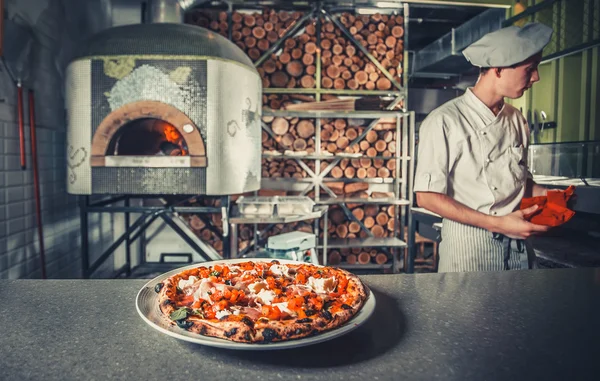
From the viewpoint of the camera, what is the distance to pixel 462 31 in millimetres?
5277

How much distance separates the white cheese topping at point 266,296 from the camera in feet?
3.14

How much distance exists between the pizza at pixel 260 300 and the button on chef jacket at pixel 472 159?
100 centimetres

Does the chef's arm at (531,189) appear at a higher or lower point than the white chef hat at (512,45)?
lower

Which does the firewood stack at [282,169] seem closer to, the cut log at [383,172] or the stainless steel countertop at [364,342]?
the cut log at [383,172]

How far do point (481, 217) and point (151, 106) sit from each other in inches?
92.9

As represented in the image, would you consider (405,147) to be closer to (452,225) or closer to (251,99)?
(251,99)

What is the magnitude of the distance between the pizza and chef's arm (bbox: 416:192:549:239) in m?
0.90

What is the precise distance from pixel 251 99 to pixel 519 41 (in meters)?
2.10

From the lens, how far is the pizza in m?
0.77

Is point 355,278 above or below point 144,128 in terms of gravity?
below

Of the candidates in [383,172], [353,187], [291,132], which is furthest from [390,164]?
[291,132]

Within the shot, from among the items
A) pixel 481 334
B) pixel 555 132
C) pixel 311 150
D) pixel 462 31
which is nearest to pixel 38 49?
pixel 311 150

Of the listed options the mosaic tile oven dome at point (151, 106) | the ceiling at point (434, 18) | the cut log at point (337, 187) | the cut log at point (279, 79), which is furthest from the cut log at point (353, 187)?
the ceiling at point (434, 18)

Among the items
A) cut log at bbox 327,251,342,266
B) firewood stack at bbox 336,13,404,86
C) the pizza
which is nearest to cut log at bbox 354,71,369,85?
firewood stack at bbox 336,13,404,86
